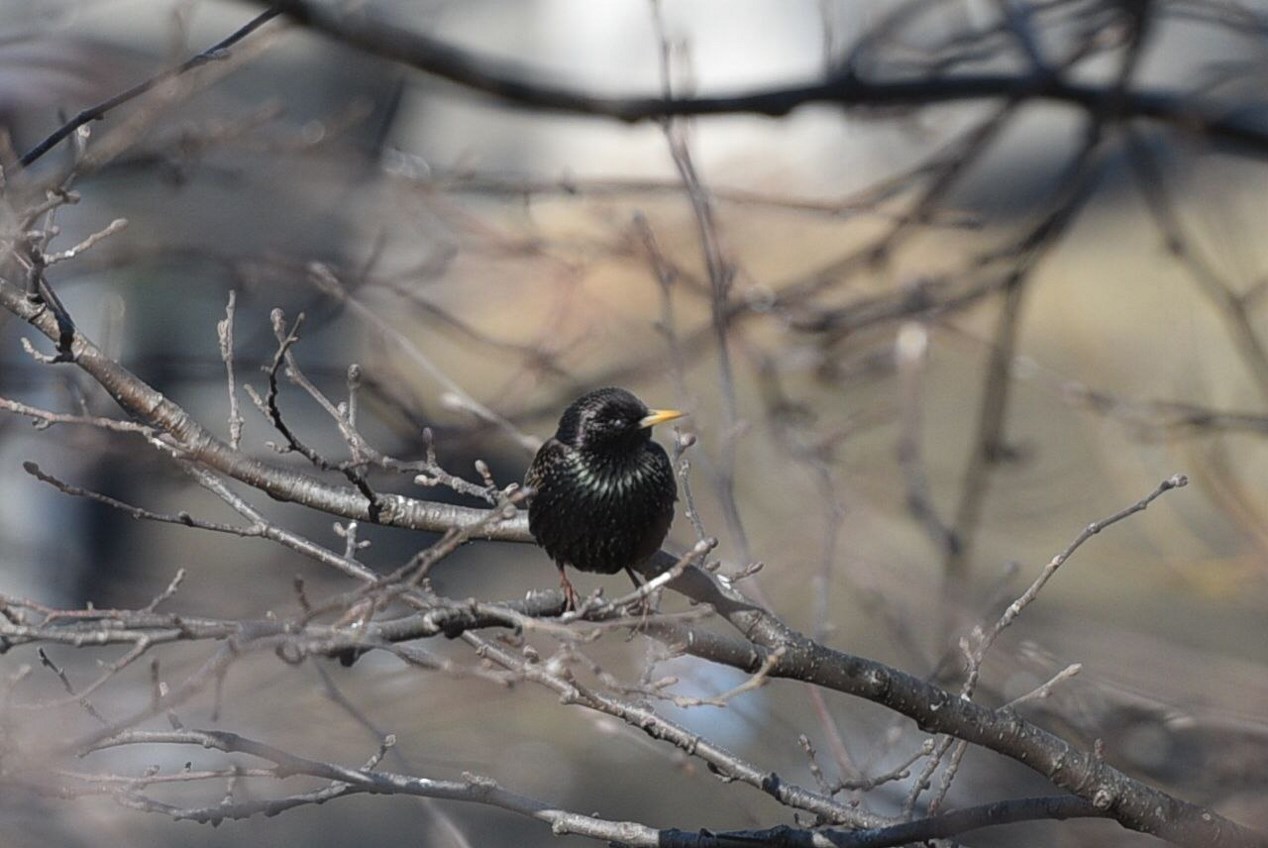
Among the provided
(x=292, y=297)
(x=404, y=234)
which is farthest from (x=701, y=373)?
(x=292, y=297)

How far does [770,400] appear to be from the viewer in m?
5.34

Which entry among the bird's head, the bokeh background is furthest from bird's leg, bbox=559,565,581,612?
the bokeh background

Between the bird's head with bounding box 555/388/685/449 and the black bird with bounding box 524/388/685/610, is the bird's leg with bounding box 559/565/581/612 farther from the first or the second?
the bird's head with bounding box 555/388/685/449

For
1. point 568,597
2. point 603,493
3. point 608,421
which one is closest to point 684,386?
point 608,421

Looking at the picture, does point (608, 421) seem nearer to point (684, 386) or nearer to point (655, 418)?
point (655, 418)

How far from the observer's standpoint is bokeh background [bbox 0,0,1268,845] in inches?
162

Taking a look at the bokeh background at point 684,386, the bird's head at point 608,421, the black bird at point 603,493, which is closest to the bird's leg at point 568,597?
the black bird at point 603,493

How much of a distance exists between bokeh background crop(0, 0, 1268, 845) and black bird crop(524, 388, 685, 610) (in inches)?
22.7

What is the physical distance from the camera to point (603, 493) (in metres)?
3.21

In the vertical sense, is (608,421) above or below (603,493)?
above

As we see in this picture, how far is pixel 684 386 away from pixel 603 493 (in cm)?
90

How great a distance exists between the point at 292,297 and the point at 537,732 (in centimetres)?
259

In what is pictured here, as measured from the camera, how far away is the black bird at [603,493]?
317 cm

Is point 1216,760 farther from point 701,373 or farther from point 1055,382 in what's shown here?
point 701,373
